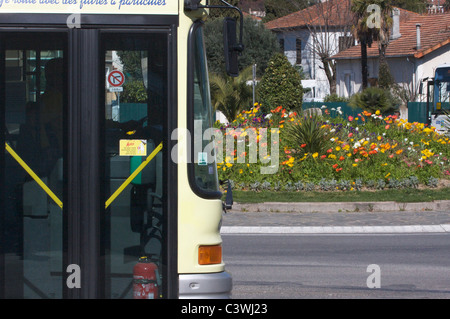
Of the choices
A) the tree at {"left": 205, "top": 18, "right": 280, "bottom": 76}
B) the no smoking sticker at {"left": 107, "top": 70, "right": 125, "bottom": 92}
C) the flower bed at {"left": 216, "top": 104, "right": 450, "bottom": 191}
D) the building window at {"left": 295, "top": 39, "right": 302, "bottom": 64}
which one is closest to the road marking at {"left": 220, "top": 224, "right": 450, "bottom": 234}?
the flower bed at {"left": 216, "top": 104, "right": 450, "bottom": 191}

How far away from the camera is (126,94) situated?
503cm

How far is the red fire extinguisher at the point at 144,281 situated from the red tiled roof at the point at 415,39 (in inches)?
1564

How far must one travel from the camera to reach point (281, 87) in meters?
35.0

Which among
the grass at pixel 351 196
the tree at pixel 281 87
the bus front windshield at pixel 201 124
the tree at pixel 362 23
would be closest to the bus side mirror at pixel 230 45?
the bus front windshield at pixel 201 124

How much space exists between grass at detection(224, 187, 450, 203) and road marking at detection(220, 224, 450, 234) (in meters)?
2.04

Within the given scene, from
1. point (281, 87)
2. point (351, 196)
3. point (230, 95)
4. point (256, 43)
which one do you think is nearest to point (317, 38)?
point (256, 43)

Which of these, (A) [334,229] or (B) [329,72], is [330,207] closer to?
(A) [334,229]

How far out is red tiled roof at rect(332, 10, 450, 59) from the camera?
140 ft

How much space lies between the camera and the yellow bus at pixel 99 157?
193 inches

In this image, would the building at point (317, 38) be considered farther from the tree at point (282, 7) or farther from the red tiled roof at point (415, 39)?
the red tiled roof at point (415, 39)

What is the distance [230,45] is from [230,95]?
77.6 feet
